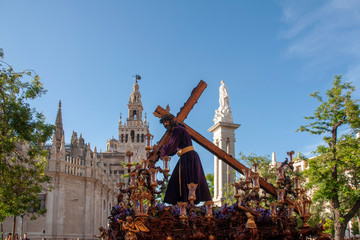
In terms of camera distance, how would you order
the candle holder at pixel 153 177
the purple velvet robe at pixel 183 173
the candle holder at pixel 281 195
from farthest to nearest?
the purple velvet robe at pixel 183 173 → the candle holder at pixel 281 195 → the candle holder at pixel 153 177

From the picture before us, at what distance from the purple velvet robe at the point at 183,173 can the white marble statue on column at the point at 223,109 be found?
432 inches

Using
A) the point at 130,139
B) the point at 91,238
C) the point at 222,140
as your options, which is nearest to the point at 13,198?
the point at 222,140

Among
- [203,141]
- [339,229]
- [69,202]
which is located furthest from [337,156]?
[69,202]

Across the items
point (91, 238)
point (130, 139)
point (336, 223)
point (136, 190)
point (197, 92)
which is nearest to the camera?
point (136, 190)

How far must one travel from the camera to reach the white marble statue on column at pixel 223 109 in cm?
2067

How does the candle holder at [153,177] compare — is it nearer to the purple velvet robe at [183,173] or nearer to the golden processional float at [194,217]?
the golden processional float at [194,217]

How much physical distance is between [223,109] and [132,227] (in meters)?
14.4

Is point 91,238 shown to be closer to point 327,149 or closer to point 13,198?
point 13,198

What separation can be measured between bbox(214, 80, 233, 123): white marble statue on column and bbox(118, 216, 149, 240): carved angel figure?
44.3 ft

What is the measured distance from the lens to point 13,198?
1421 centimetres

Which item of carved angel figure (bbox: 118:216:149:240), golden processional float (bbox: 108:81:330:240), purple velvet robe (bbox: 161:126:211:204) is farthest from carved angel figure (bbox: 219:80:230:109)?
carved angel figure (bbox: 118:216:149:240)

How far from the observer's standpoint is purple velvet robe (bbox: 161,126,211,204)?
9438mm

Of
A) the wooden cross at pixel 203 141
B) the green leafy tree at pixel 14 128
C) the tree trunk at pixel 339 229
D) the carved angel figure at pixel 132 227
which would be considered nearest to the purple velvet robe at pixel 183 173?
the wooden cross at pixel 203 141

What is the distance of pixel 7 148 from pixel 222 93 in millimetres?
12940
